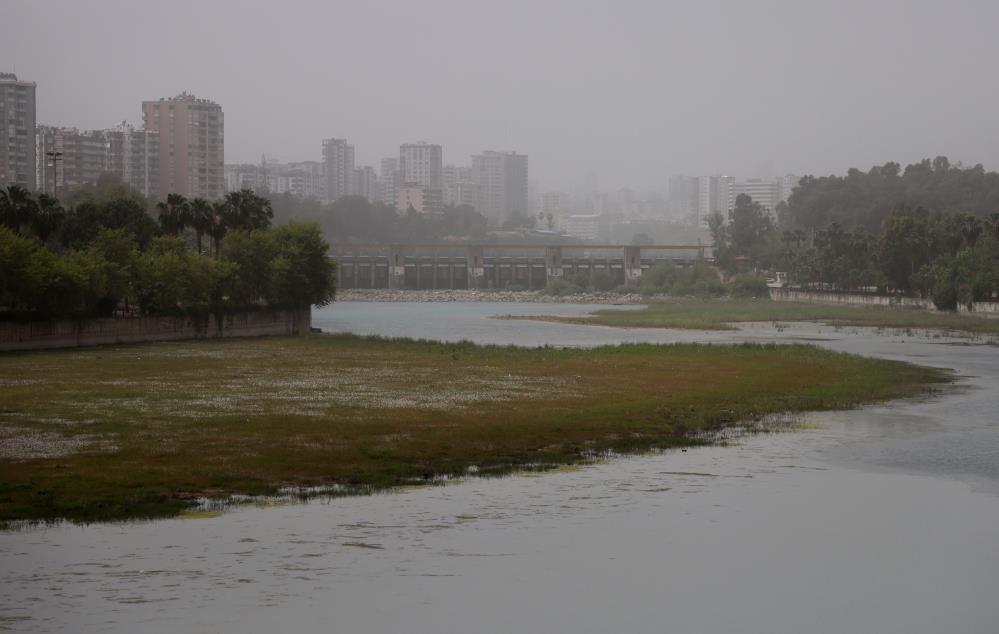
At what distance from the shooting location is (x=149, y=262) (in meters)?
80.9

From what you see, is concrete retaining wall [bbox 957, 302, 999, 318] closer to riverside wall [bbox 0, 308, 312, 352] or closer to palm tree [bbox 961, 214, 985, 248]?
palm tree [bbox 961, 214, 985, 248]

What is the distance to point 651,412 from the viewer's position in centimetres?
4256

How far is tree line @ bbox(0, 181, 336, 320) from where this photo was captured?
2751 inches

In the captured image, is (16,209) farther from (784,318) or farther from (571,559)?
(784,318)

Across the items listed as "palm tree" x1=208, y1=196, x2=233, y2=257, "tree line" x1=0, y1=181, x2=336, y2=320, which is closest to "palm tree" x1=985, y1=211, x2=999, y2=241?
"tree line" x1=0, y1=181, x2=336, y2=320

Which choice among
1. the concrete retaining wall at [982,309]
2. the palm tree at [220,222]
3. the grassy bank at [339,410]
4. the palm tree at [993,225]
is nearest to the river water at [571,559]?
the grassy bank at [339,410]

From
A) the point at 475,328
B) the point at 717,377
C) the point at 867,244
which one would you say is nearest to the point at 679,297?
the point at 867,244

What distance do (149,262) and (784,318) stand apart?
71.2m

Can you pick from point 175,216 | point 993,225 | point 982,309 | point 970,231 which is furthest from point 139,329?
point 993,225

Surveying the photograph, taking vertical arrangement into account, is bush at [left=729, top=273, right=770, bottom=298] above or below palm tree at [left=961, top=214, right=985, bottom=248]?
below

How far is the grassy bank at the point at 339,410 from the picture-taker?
2859 cm

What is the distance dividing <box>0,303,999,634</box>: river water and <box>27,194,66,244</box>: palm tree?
6213 cm

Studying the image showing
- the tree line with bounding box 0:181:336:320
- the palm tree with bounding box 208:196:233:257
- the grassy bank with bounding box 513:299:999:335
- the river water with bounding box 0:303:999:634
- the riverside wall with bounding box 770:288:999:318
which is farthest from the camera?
the riverside wall with bounding box 770:288:999:318

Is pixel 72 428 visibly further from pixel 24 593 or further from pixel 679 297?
pixel 679 297
